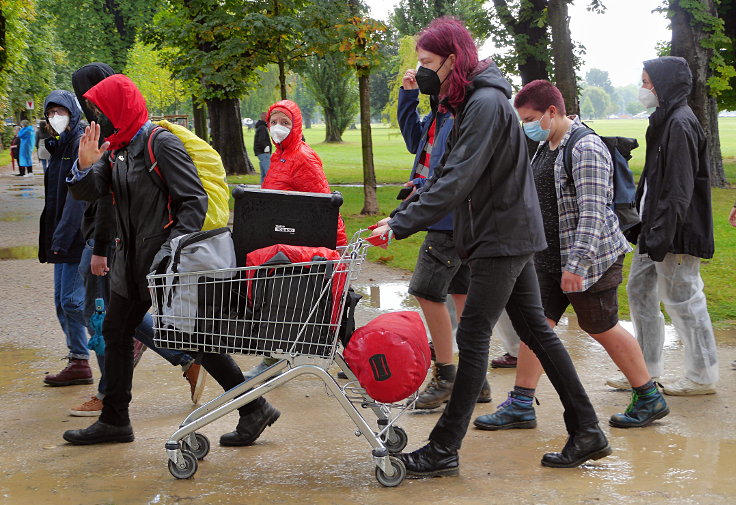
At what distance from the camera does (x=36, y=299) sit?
938 cm

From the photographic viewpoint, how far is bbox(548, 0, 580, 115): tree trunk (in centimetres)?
1395

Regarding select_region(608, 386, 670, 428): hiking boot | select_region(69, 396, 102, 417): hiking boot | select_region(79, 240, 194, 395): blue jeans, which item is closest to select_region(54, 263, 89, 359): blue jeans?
select_region(79, 240, 194, 395): blue jeans

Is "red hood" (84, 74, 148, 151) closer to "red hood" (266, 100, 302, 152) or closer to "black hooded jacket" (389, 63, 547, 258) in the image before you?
"black hooded jacket" (389, 63, 547, 258)

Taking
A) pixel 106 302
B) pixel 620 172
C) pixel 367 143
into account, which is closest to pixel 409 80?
pixel 620 172

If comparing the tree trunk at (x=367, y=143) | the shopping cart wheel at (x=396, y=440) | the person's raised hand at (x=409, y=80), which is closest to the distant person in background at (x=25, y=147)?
the tree trunk at (x=367, y=143)

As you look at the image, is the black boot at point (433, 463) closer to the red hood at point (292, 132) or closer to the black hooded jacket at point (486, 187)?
the black hooded jacket at point (486, 187)

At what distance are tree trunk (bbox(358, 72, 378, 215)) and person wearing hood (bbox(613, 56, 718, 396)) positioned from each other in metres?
9.85

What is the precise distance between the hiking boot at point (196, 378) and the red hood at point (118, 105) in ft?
5.20

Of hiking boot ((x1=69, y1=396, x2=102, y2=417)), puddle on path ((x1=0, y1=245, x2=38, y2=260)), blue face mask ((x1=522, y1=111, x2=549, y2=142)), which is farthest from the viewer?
puddle on path ((x1=0, y1=245, x2=38, y2=260))

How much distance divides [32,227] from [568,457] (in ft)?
45.6

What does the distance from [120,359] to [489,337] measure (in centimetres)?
207

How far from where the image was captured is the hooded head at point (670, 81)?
217 inches

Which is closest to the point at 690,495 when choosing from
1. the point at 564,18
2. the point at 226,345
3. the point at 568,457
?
the point at 568,457

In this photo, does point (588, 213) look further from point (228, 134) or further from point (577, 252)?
point (228, 134)
